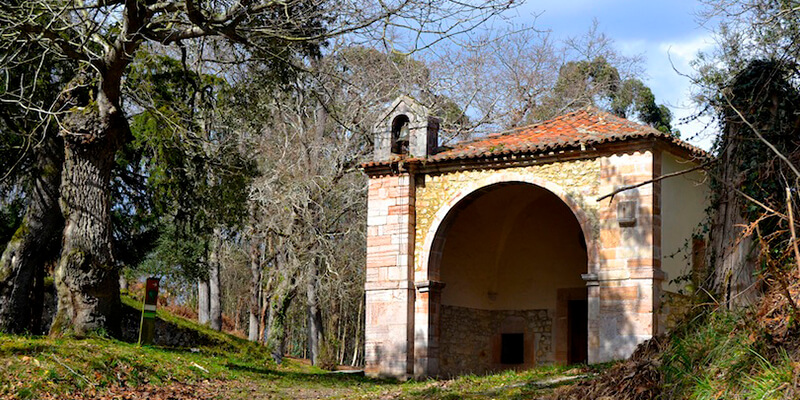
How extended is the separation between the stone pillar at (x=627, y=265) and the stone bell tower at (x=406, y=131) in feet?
13.0

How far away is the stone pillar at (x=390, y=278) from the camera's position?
16.7 metres

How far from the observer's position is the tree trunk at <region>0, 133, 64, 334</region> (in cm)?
1408

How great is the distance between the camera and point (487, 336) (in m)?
19.0

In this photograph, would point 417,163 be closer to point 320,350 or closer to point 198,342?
point 198,342

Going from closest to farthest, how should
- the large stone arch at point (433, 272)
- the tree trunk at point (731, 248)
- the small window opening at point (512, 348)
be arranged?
the tree trunk at point (731, 248) → the large stone arch at point (433, 272) → the small window opening at point (512, 348)

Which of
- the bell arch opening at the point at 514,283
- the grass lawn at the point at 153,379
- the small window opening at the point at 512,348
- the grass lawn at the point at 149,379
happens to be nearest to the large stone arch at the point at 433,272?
the bell arch opening at the point at 514,283

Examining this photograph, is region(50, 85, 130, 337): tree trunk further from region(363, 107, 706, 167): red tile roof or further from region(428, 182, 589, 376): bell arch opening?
region(428, 182, 589, 376): bell arch opening

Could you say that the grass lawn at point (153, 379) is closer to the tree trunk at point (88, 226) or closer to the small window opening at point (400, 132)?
the tree trunk at point (88, 226)

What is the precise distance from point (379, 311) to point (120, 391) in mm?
7778

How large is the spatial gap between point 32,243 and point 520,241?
10405mm

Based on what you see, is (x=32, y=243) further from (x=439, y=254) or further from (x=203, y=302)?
(x=203, y=302)

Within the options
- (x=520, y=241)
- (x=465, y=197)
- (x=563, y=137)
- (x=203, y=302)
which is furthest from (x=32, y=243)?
(x=203, y=302)

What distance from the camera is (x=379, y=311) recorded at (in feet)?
55.9

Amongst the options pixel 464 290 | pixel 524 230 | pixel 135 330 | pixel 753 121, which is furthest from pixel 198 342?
pixel 753 121
